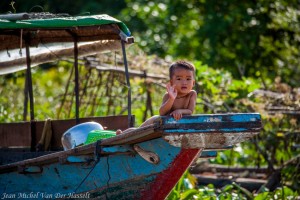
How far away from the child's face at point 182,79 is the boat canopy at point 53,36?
959 mm

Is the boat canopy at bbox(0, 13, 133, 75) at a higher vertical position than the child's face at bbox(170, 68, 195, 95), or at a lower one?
higher

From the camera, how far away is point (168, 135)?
19.6 feet

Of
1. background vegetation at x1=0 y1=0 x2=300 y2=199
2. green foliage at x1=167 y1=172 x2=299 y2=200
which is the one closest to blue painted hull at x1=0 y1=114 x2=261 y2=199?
green foliage at x1=167 y1=172 x2=299 y2=200

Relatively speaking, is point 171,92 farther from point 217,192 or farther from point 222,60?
point 222,60

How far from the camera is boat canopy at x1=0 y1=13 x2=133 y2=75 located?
23.3ft

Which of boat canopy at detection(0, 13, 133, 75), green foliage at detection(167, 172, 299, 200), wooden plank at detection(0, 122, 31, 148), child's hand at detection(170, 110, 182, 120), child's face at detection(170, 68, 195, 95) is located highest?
boat canopy at detection(0, 13, 133, 75)

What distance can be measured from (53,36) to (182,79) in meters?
2.58

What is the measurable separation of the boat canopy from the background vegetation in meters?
1.62

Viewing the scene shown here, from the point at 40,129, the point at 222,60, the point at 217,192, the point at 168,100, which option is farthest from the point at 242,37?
the point at 168,100

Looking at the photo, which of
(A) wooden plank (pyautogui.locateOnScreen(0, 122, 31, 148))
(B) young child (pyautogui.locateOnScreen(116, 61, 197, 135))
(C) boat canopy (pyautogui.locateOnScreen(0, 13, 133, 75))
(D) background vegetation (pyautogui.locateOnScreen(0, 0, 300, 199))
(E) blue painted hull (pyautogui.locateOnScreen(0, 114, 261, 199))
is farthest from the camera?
(D) background vegetation (pyautogui.locateOnScreen(0, 0, 300, 199))

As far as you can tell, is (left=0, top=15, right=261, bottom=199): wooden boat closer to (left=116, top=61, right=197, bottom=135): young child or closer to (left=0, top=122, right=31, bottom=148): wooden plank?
(left=116, top=61, right=197, bottom=135): young child

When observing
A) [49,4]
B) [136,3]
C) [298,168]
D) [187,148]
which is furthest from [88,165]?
[49,4]

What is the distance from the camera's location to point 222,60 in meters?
15.2

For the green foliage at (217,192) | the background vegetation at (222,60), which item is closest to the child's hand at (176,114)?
the green foliage at (217,192)
